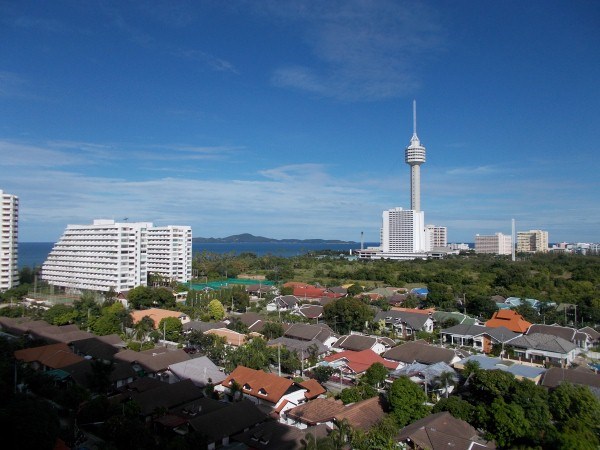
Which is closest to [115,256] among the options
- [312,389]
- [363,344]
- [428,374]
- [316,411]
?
[363,344]

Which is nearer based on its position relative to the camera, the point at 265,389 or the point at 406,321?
the point at 265,389

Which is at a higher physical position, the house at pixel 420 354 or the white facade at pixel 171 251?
the white facade at pixel 171 251

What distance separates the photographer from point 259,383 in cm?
1381

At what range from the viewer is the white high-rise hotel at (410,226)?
79812 mm

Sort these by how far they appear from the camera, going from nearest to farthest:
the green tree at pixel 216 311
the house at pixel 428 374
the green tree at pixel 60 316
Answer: the house at pixel 428 374, the green tree at pixel 60 316, the green tree at pixel 216 311

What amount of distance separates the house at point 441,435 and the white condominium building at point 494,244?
90.0 meters

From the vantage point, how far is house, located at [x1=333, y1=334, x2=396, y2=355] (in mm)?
18984

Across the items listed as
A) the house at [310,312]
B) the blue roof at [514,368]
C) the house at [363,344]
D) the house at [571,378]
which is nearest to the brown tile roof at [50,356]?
the house at [363,344]

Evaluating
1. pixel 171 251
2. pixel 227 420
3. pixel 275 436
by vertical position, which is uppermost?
pixel 171 251

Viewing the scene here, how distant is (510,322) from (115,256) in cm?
2787

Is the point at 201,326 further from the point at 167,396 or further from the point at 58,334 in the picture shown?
the point at 167,396

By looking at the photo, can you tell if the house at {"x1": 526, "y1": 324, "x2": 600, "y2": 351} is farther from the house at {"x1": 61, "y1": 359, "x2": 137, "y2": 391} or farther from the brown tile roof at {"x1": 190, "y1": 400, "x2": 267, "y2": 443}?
the house at {"x1": 61, "y1": 359, "x2": 137, "y2": 391}

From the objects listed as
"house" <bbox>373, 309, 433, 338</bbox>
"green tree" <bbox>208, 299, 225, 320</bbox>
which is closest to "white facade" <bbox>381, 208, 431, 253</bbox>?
"house" <bbox>373, 309, 433, 338</bbox>

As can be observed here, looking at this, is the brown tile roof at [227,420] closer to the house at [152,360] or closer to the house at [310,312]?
the house at [152,360]
